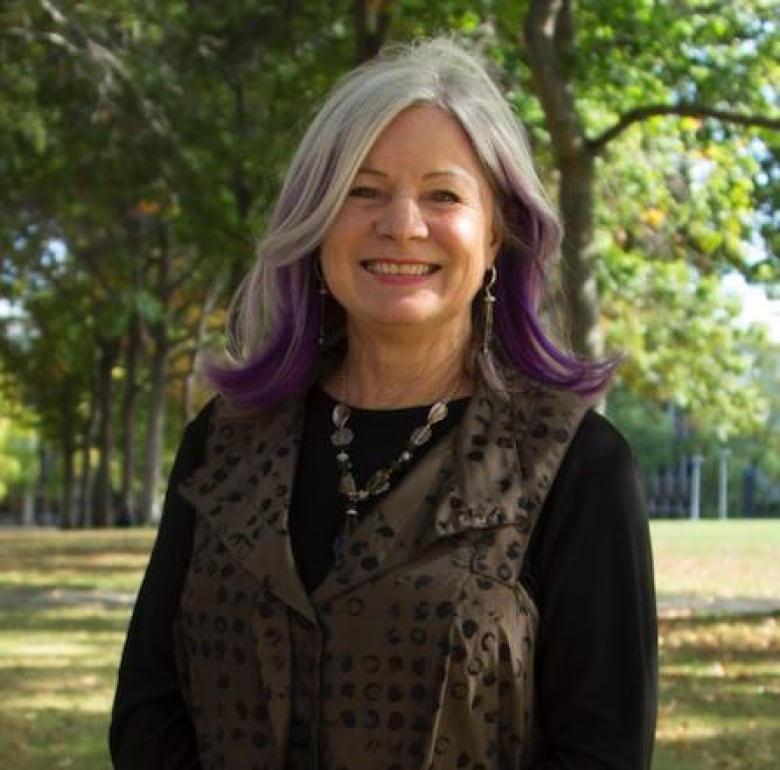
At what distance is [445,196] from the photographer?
257cm

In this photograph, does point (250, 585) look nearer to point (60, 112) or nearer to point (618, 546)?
point (618, 546)

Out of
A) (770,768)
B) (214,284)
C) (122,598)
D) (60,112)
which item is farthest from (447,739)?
(214,284)

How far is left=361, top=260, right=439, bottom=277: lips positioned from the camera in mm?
2566

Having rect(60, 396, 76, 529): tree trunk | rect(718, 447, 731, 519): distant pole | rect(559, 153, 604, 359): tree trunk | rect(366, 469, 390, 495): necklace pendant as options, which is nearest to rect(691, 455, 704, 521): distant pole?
rect(718, 447, 731, 519): distant pole

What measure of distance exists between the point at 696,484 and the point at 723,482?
4.98ft

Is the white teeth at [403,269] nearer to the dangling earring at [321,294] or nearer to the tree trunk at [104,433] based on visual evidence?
the dangling earring at [321,294]

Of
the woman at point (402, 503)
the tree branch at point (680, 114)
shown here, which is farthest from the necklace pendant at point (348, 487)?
the tree branch at point (680, 114)

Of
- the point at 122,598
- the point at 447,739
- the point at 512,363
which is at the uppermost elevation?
the point at 512,363

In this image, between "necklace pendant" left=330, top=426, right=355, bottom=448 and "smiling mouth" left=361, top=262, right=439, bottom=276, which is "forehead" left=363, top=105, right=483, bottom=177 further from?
"necklace pendant" left=330, top=426, right=355, bottom=448

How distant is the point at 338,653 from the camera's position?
2.38 metres

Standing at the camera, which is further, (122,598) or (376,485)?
(122,598)

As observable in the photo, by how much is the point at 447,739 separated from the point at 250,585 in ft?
1.32

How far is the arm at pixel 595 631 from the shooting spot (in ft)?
7.73

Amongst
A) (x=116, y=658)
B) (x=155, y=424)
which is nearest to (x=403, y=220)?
(x=116, y=658)
